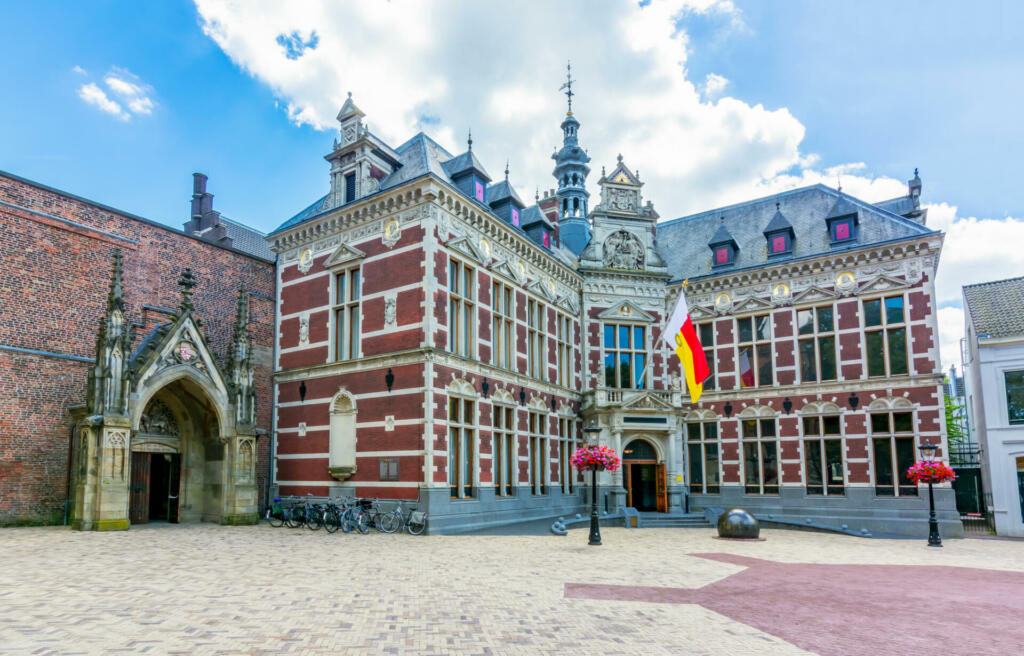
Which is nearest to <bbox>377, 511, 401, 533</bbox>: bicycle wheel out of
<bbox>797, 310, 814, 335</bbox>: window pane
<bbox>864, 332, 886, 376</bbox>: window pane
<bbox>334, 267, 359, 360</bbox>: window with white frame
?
<bbox>334, 267, 359, 360</bbox>: window with white frame

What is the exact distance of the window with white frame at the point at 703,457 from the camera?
2914 cm

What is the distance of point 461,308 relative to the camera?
22.1 m

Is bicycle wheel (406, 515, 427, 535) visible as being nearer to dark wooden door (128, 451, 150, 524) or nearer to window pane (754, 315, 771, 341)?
dark wooden door (128, 451, 150, 524)

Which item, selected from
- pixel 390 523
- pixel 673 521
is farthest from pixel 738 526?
pixel 390 523

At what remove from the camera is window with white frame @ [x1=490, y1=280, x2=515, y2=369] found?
23991mm

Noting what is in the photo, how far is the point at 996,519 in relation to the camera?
24.0 m

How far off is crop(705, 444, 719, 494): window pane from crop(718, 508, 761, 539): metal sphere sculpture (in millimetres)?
9070

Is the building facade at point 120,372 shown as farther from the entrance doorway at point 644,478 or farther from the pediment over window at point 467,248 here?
the entrance doorway at point 644,478

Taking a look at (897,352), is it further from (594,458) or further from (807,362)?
(594,458)

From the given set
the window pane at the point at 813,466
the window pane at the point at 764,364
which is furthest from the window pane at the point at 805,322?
the window pane at the point at 813,466

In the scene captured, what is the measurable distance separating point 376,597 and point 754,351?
22911 millimetres

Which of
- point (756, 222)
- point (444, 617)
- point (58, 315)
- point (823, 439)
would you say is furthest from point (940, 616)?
point (756, 222)

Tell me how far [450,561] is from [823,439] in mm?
18940

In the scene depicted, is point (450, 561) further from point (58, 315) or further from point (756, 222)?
point (756, 222)
